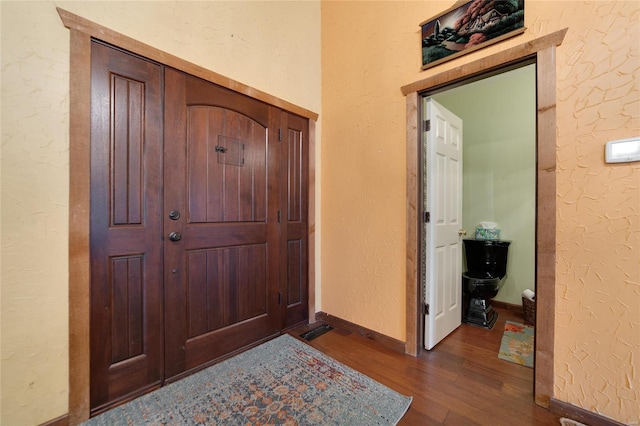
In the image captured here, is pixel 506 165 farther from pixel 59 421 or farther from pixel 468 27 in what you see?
pixel 59 421

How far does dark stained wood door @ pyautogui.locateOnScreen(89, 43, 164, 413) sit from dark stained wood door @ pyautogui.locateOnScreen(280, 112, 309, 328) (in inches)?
39.1

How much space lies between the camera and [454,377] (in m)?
1.71

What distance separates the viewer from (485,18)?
5.36 ft

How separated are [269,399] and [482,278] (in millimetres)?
2275

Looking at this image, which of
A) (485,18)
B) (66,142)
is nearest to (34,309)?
(66,142)

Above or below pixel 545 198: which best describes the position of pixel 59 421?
below

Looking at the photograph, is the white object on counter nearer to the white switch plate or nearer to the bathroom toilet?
the bathroom toilet

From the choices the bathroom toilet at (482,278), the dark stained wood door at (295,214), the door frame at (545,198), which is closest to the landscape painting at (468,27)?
the door frame at (545,198)

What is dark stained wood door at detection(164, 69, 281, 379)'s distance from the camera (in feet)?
5.47

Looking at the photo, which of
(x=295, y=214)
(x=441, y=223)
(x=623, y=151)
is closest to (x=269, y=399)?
(x=295, y=214)

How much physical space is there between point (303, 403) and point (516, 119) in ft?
11.5

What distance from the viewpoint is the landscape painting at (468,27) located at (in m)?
1.55

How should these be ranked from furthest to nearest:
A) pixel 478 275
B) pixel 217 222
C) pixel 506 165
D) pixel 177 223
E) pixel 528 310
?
1. pixel 506 165
2. pixel 478 275
3. pixel 528 310
4. pixel 217 222
5. pixel 177 223

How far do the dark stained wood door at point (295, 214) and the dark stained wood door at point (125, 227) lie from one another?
0.99 m
